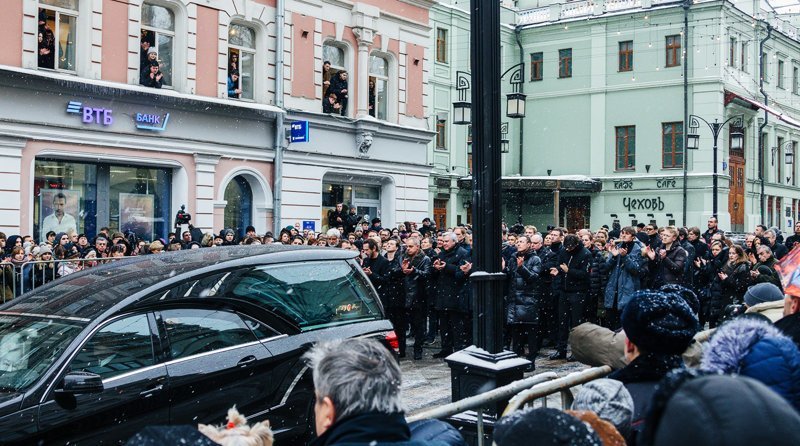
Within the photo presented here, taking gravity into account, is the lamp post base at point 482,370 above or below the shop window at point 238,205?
below

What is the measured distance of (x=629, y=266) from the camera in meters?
12.1

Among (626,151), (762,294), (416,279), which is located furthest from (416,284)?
(626,151)

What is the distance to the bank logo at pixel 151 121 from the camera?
19.5 meters

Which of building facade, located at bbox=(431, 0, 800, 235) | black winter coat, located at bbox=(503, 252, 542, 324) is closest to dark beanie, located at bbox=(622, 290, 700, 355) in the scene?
black winter coat, located at bbox=(503, 252, 542, 324)

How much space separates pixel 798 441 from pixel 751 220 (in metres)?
46.2

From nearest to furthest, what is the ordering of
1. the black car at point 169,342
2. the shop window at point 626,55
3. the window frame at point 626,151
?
the black car at point 169,342 < the shop window at point 626,55 < the window frame at point 626,151

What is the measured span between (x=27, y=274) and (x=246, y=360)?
229 inches

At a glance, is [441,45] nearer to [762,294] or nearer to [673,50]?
A: [673,50]

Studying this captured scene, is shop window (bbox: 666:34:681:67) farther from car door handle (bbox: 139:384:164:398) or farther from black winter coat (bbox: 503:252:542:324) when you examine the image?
car door handle (bbox: 139:384:164:398)

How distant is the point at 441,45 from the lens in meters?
40.7

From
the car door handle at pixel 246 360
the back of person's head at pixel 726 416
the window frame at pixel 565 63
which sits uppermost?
the window frame at pixel 565 63

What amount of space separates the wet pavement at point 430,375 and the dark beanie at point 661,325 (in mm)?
5181

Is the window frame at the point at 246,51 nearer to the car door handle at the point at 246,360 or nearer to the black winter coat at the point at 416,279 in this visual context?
the black winter coat at the point at 416,279

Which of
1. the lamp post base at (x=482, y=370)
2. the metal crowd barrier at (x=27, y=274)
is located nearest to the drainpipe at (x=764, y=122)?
the metal crowd barrier at (x=27, y=274)
